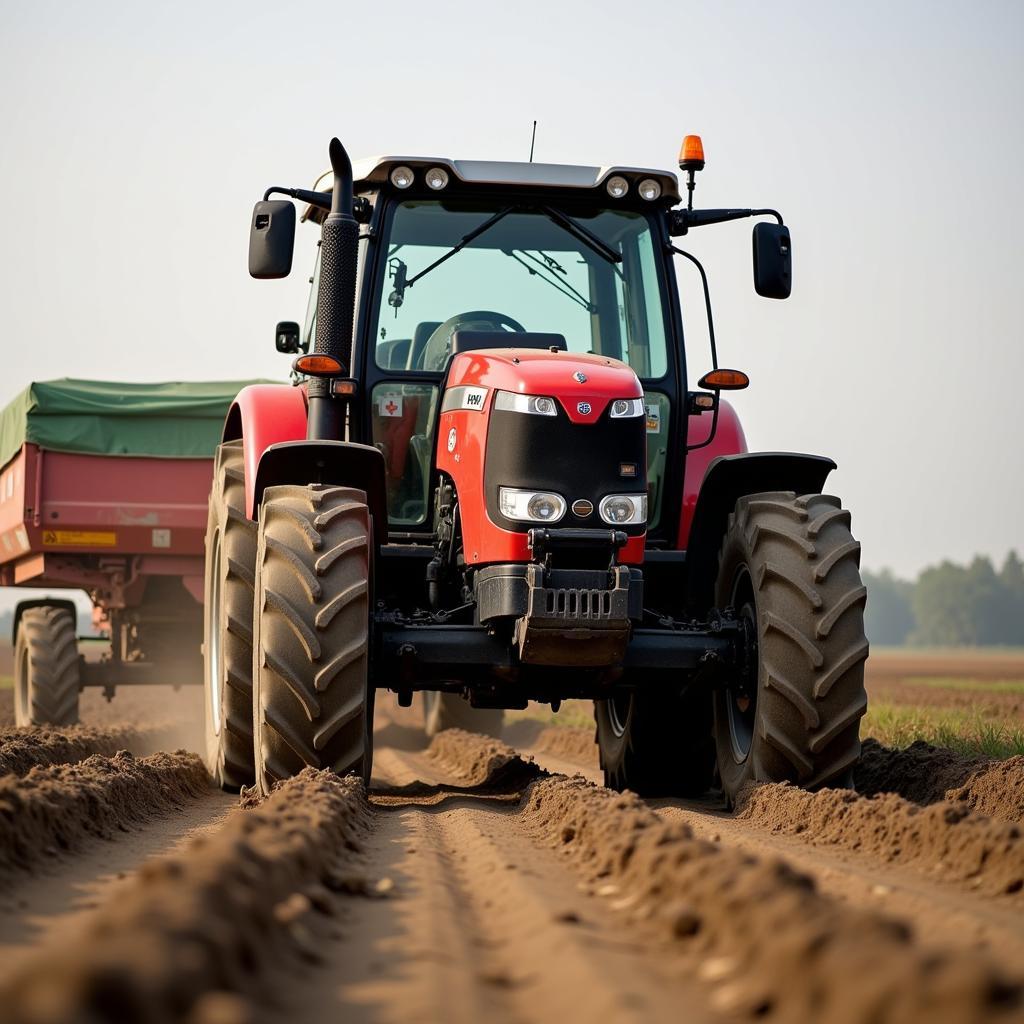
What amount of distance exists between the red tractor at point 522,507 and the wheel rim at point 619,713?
0.28 metres

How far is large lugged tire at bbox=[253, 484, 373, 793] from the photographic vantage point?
5.88 m

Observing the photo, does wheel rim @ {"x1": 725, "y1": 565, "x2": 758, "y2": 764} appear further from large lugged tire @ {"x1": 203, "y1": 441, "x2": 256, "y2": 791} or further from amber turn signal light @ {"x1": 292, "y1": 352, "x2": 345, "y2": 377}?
large lugged tire @ {"x1": 203, "y1": 441, "x2": 256, "y2": 791}

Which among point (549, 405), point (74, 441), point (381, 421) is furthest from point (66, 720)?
point (549, 405)

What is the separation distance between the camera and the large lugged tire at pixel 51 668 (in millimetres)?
11977

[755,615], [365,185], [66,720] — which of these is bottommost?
[66,720]

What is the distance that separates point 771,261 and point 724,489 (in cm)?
109

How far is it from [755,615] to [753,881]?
3438 millimetres

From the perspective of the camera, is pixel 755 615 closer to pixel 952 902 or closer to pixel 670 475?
pixel 670 475

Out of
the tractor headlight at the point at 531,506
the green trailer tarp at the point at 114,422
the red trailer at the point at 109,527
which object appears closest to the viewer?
the tractor headlight at the point at 531,506

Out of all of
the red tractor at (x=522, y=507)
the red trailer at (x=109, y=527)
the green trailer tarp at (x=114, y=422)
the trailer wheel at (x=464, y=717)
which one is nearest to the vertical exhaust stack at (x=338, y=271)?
the red tractor at (x=522, y=507)

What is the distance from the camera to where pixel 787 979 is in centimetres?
256

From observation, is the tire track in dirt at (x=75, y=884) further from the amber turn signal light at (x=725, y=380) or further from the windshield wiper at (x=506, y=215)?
the amber turn signal light at (x=725, y=380)

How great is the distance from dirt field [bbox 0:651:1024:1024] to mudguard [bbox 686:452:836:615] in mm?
1337

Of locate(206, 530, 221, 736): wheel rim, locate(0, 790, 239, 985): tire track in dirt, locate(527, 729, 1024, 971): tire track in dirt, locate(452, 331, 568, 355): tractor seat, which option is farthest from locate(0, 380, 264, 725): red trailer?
locate(527, 729, 1024, 971): tire track in dirt
